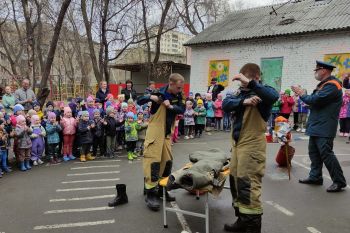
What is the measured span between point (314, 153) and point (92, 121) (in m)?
5.16

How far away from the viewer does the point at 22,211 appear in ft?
16.3

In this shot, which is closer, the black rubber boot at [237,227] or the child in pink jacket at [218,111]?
the black rubber boot at [237,227]

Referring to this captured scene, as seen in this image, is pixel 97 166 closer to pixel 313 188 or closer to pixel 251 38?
pixel 313 188

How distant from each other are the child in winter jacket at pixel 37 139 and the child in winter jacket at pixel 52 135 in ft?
0.50

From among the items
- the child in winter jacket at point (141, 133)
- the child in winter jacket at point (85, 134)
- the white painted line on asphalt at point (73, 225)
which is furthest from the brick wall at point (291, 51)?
the white painted line on asphalt at point (73, 225)

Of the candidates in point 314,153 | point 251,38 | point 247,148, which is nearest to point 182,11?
point 251,38

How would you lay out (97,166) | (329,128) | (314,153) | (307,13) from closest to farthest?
(329,128)
(314,153)
(97,166)
(307,13)

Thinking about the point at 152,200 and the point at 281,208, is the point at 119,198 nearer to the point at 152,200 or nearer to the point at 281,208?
the point at 152,200

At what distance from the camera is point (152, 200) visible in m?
4.93

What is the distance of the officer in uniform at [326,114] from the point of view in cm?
529

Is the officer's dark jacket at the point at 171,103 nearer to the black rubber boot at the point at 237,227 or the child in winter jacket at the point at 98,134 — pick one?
the black rubber boot at the point at 237,227

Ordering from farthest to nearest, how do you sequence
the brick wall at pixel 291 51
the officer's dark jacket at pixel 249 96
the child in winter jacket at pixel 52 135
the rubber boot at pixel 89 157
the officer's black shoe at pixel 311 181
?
the brick wall at pixel 291 51
the rubber boot at pixel 89 157
the child in winter jacket at pixel 52 135
the officer's black shoe at pixel 311 181
the officer's dark jacket at pixel 249 96

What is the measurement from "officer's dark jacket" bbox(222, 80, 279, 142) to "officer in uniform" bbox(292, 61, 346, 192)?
158 centimetres

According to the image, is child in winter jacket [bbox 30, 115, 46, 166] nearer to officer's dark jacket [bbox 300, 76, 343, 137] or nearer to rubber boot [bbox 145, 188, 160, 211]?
rubber boot [bbox 145, 188, 160, 211]
